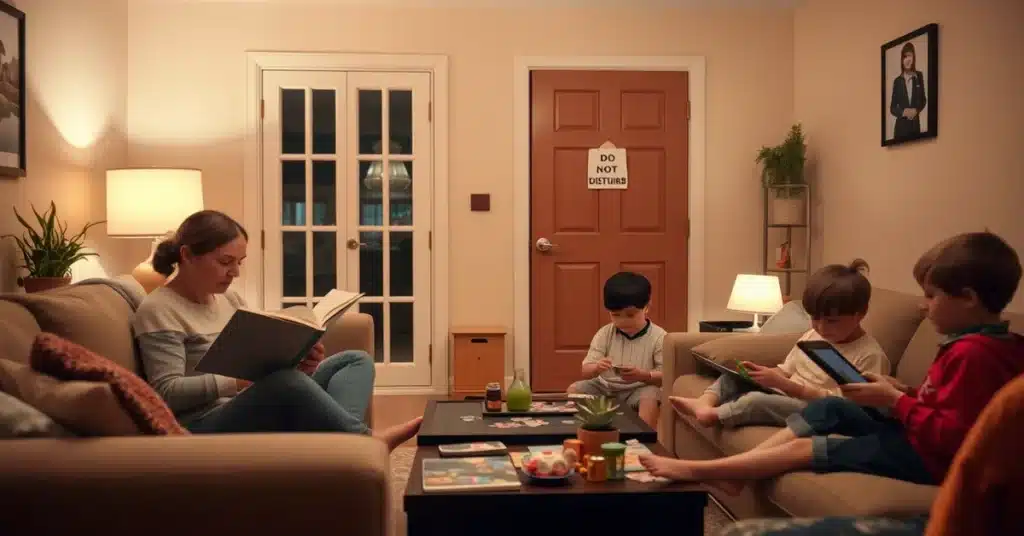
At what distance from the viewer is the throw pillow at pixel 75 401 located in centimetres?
160

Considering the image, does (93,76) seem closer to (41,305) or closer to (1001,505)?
(41,305)

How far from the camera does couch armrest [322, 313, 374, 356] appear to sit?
3.48 meters

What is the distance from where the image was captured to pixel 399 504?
3135 millimetres

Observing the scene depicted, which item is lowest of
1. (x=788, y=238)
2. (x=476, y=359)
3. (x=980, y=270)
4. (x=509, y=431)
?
(x=476, y=359)

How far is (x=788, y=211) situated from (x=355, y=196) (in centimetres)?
248

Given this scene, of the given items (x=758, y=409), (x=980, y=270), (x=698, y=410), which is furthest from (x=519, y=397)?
(x=980, y=270)

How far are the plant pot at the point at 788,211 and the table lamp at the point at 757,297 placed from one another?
0.85 meters

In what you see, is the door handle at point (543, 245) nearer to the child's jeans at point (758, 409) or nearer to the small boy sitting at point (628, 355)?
the small boy sitting at point (628, 355)

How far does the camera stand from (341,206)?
5.34 m

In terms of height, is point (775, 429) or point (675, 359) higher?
point (675, 359)

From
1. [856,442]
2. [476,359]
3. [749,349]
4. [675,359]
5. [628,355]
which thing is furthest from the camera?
[476,359]

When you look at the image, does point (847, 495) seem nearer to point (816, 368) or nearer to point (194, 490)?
point (816, 368)

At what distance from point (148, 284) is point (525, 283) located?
2.14 metres

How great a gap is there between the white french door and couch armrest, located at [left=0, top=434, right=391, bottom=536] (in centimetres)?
386
